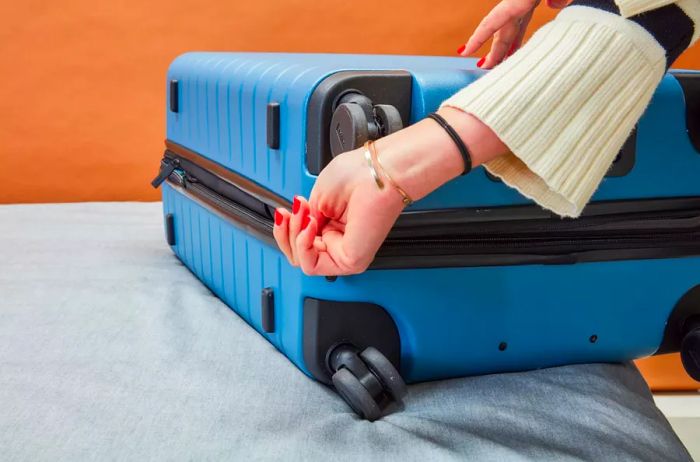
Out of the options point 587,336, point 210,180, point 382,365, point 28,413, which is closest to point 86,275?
point 210,180

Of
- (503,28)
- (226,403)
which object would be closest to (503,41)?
(503,28)

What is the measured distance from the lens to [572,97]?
0.48 m

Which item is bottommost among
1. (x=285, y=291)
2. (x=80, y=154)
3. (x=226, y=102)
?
(x=80, y=154)

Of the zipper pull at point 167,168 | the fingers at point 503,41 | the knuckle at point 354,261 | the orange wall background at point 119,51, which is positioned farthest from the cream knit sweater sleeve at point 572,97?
the orange wall background at point 119,51

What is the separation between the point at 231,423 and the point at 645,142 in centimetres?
43

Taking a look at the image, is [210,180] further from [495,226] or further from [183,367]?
[495,226]

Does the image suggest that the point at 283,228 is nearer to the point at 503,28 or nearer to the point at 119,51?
the point at 503,28

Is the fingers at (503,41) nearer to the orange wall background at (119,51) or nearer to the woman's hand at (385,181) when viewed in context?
the woman's hand at (385,181)

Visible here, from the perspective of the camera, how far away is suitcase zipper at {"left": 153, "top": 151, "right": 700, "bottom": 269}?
0.62 meters

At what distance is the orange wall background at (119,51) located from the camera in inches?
52.6

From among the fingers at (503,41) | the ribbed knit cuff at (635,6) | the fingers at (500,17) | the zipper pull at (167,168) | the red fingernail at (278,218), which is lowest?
the zipper pull at (167,168)

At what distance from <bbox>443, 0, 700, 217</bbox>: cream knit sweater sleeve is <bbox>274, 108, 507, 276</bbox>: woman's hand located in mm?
16

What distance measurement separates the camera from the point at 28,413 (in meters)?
0.61

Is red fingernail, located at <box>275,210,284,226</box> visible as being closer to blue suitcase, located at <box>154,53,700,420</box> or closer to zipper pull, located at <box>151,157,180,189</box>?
blue suitcase, located at <box>154,53,700,420</box>
